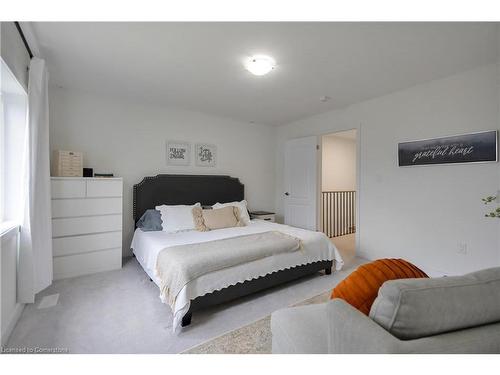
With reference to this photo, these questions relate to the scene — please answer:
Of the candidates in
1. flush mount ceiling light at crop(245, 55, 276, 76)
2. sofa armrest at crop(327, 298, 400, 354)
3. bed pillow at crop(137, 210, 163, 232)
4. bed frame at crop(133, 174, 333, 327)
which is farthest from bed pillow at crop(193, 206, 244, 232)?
sofa armrest at crop(327, 298, 400, 354)

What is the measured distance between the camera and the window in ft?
6.64

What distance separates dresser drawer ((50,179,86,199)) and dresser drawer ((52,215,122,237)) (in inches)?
10.9

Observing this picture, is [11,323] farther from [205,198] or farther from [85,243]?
[205,198]

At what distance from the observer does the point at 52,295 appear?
2.34 m

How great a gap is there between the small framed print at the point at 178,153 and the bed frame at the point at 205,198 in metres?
0.26

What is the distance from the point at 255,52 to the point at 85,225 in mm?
2699

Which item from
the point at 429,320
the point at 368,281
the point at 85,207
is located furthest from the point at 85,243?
the point at 429,320

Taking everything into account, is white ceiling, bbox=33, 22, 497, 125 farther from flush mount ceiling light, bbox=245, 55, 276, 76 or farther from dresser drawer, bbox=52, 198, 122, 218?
dresser drawer, bbox=52, 198, 122, 218

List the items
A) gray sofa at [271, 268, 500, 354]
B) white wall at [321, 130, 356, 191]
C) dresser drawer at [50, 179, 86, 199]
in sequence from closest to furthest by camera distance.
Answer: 1. gray sofa at [271, 268, 500, 354]
2. dresser drawer at [50, 179, 86, 199]
3. white wall at [321, 130, 356, 191]

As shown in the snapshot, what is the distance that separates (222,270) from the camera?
6.86 ft

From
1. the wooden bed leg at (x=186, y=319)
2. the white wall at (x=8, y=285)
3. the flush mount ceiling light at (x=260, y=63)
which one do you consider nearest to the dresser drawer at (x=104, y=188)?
the white wall at (x=8, y=285)

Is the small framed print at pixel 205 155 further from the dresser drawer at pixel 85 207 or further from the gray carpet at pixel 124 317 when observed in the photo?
the gray carpet at pixel 124 317
